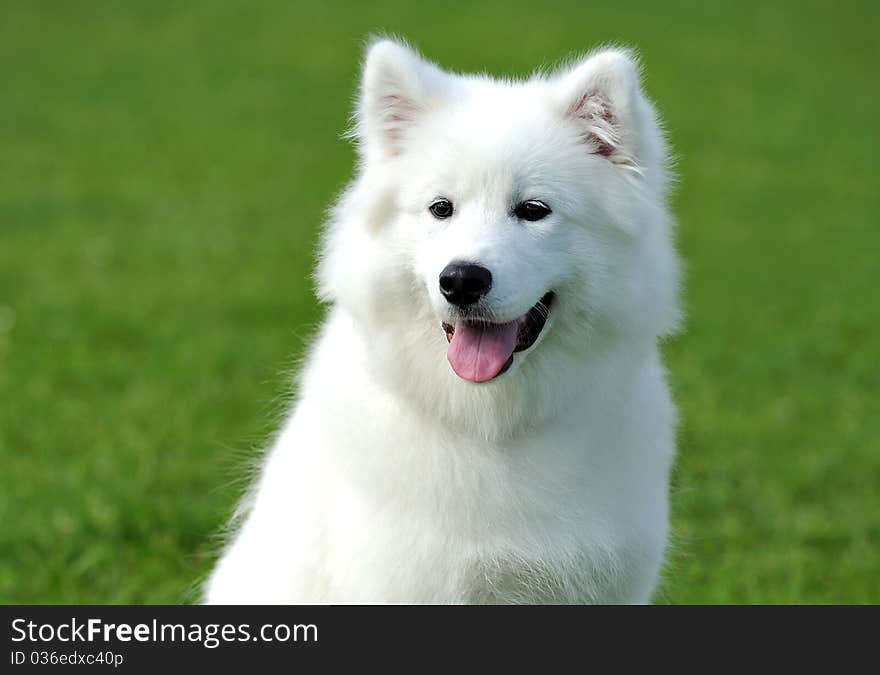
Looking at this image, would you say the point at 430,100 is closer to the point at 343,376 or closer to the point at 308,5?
the point at 343,376

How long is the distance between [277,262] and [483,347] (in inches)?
310

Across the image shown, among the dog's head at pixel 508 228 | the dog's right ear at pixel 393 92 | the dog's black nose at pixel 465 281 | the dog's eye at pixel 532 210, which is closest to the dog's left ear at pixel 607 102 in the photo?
the dog's head at pixel 508 228

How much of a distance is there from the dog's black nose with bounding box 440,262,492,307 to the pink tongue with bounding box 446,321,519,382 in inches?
6.7

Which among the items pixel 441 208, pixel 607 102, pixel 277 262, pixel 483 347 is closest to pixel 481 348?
pixel 483 347

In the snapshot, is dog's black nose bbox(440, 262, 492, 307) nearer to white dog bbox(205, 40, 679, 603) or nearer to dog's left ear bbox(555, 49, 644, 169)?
white dog bbox(205, 40, 679, 603)

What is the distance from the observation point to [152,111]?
17375mm

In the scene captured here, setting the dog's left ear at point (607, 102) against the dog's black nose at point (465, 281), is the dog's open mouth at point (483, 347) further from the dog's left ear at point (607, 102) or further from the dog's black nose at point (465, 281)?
the dog's left ear at point (607, 102)

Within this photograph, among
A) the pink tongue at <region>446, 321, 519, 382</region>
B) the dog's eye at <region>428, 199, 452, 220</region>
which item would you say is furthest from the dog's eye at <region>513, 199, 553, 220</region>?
the pink tongue at <region>446, 321, 519, 382</region>

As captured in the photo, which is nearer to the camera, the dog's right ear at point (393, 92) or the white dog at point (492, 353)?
the white dog at point (492, 353)

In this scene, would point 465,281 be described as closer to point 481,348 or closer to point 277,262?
point 481,348

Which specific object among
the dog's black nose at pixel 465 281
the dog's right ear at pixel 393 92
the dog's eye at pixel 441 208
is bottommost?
the dog's black nose at pixel 465 281

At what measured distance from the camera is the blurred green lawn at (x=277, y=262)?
20.9 ft

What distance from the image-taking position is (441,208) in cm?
390

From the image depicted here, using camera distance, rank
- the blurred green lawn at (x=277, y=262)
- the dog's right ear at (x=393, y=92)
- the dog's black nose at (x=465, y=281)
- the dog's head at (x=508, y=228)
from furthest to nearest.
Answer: the blurred green lawn at (x=277, y=262), the dog's right ear at (x=393, y=92), the dog's head at (x=508, y=228), the dog's black nose at (x=465, y=281)
